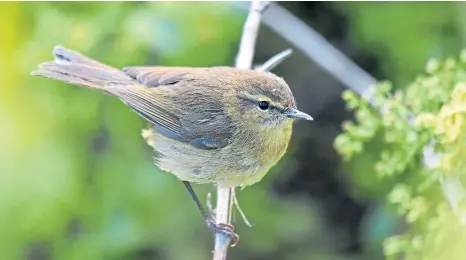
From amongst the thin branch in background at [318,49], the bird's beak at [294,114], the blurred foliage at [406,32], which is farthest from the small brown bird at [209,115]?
the blurred foliage at [406,32]

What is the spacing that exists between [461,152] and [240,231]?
7.64ft

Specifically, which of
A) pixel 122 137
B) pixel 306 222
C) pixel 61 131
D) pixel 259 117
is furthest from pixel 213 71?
pixel 306 222

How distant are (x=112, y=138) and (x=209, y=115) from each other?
931 millimetres

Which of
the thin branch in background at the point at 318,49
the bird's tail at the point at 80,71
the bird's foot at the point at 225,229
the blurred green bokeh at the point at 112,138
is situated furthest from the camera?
the thin branch in background at the point at 318,49

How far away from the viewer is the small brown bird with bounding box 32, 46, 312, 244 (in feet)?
12.5

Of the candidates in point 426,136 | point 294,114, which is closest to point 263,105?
point 294,114

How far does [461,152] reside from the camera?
9.23 feet

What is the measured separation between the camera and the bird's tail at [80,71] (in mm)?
4137

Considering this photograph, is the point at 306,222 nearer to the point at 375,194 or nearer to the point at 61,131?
the point at 375,194

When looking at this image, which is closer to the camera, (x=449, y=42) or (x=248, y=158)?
(x=248, y=158)

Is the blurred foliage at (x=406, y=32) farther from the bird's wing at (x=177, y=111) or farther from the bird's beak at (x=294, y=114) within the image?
the bird's wing at (x=177, y=111)

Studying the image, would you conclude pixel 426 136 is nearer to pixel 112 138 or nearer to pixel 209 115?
pixel 209 115

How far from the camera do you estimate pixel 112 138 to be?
4684 millimetres

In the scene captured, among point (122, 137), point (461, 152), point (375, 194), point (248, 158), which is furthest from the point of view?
point (375, 194)
